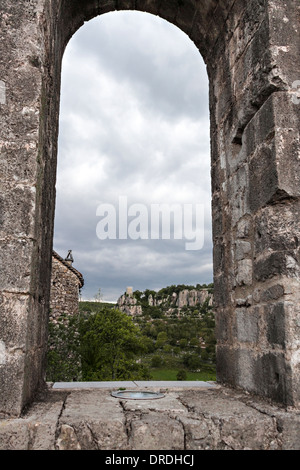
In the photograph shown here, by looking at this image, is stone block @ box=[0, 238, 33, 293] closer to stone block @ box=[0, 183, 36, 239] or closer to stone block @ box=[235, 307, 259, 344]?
stone block @ box=[0, 183, 36, 239]

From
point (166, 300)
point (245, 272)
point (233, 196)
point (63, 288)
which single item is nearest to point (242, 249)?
point (245, 272)

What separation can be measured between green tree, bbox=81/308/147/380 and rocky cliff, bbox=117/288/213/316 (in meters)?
22.6

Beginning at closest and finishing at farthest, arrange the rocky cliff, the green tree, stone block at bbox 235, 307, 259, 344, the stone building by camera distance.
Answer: stone block at bbox 235, 307, 259, 344, the green tree, the stone building, the rocky cliff

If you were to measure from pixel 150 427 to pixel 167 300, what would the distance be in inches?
1424

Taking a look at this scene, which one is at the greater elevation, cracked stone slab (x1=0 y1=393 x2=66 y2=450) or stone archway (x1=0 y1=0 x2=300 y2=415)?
stone archway (x1=0 y1=0 x2=300 y2=415)

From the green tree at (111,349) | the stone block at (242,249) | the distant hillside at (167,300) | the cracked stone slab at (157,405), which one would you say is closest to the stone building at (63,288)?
the green tree at (111,349)

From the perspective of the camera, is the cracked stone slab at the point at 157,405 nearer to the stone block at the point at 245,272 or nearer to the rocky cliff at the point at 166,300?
the stone block at the point at 245,272

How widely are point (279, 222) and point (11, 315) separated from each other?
1697mm

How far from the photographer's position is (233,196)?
3301mm

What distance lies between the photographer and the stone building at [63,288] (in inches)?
471

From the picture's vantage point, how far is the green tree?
30.3 feet

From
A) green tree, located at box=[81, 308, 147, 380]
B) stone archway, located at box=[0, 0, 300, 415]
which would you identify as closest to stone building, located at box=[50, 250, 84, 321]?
green tree, located at box=[81, 308, 147, 380]

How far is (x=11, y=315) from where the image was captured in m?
2.21
